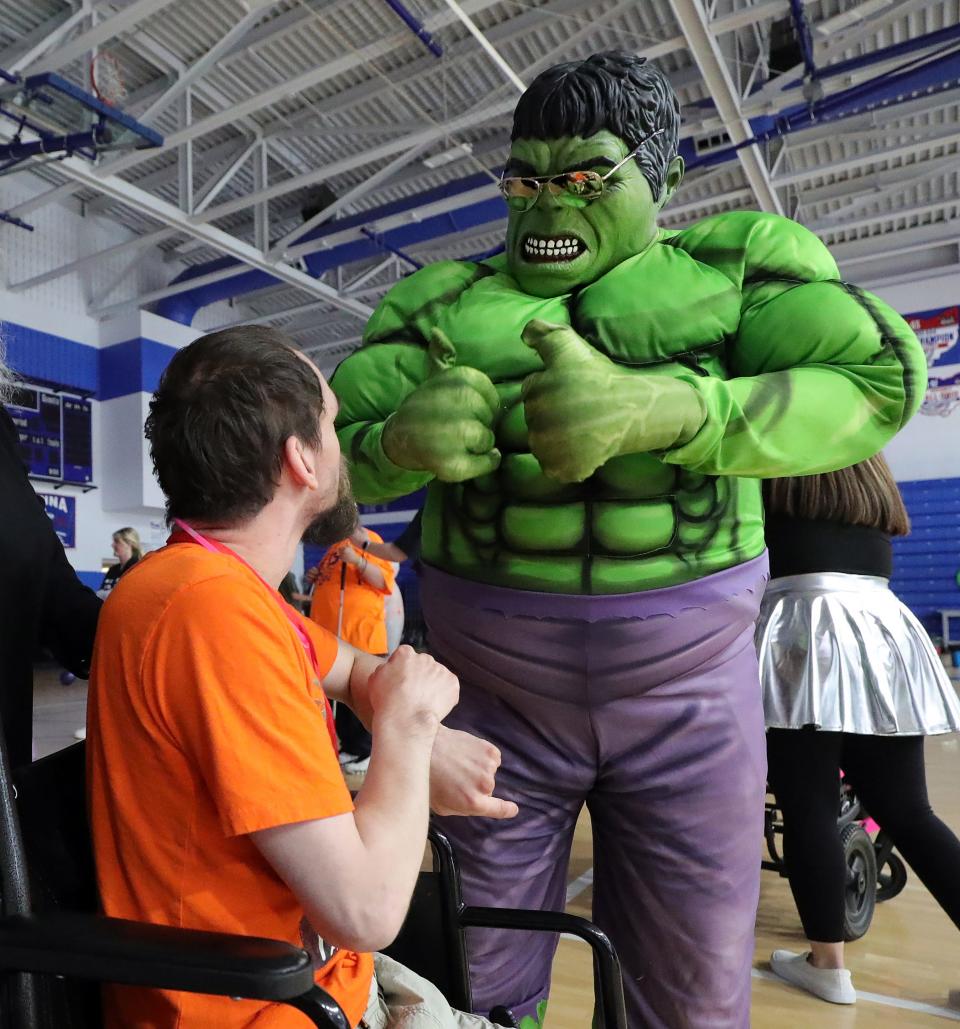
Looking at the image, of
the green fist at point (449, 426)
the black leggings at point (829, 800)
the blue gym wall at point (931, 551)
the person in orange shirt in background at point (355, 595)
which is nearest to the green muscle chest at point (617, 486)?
the green fist at point (449, 426)

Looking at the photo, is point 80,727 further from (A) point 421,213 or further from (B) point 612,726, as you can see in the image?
(B) point 612,726

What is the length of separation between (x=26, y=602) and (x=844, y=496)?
1.70m

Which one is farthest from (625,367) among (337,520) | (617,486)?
(337,520)

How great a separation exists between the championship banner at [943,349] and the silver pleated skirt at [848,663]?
8268mm

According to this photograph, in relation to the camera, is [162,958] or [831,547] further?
[831,547]

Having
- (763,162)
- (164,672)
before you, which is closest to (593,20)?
(763,162)

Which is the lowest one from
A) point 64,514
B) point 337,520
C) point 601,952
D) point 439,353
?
point 601,952

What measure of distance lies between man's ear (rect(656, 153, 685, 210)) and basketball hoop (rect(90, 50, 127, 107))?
5391 mm

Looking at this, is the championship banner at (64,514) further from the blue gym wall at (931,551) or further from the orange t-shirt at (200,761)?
the orange t-shirt at (200,761)

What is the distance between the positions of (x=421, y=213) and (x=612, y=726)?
23.2ft

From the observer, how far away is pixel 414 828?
0.77 m

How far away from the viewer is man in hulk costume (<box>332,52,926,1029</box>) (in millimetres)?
1077

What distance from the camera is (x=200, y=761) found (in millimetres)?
745

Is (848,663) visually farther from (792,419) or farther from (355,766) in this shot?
(355,766)
